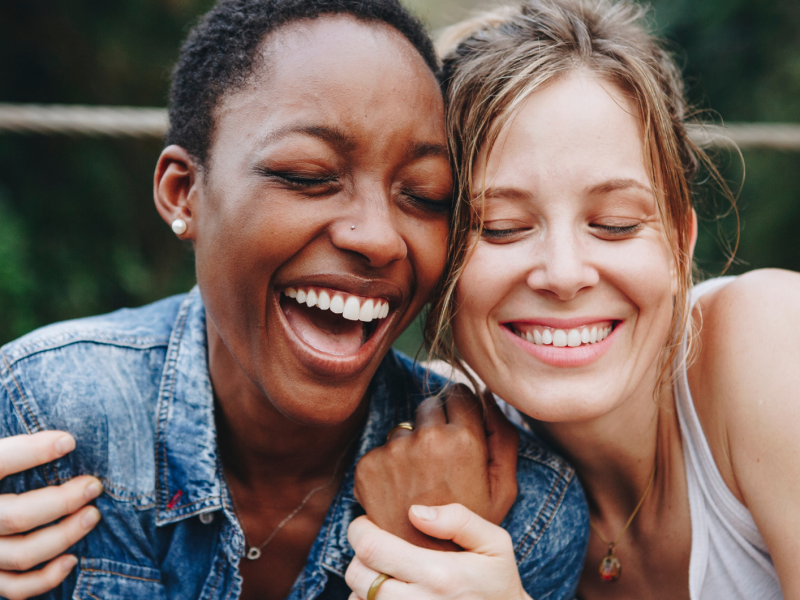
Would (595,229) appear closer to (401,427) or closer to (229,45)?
(401,427)

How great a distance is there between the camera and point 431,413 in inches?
79.0

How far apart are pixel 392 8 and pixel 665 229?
0.94 meters

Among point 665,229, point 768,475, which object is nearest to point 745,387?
point 768,475

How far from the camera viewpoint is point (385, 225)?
1.61 metres

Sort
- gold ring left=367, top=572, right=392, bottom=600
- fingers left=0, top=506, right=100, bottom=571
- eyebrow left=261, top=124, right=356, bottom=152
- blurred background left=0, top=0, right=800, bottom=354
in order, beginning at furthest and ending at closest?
blurred background left=0, top=0, right=800, bottom=354, fingers left=0, top=506, right=100, bottom=571, gold ring left=367, top=572, right=392, bottom=600, eyebrow left=261, top=124, right=356, bottom=152

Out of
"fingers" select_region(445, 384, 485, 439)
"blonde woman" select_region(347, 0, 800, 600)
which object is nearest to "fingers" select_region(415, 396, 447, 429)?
"fingers" select_region(445, 384, 485, 439)

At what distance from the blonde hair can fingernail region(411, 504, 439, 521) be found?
1.50 feet

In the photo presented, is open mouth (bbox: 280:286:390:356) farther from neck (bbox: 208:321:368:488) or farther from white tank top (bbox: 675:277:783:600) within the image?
white tank top (bbox: 675:277:783:600)

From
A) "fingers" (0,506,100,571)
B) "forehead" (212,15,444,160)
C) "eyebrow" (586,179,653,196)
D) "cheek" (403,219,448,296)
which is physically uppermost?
"forehead" (212,15,444,160)

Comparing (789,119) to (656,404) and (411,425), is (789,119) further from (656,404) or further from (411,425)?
(411,425)

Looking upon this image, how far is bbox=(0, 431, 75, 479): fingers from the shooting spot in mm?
1791

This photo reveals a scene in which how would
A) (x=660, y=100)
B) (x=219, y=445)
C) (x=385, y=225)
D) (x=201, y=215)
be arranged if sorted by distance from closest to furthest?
(x=385, y=225)
(x=201, y=215)
(x=660, y=100)
(x=219, y=445)

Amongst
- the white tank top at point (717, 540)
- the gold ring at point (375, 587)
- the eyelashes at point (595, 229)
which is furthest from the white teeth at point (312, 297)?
the white tank top at point (717, 540)

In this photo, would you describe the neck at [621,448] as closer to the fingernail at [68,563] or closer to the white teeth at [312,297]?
the white teeth at [312,297]
